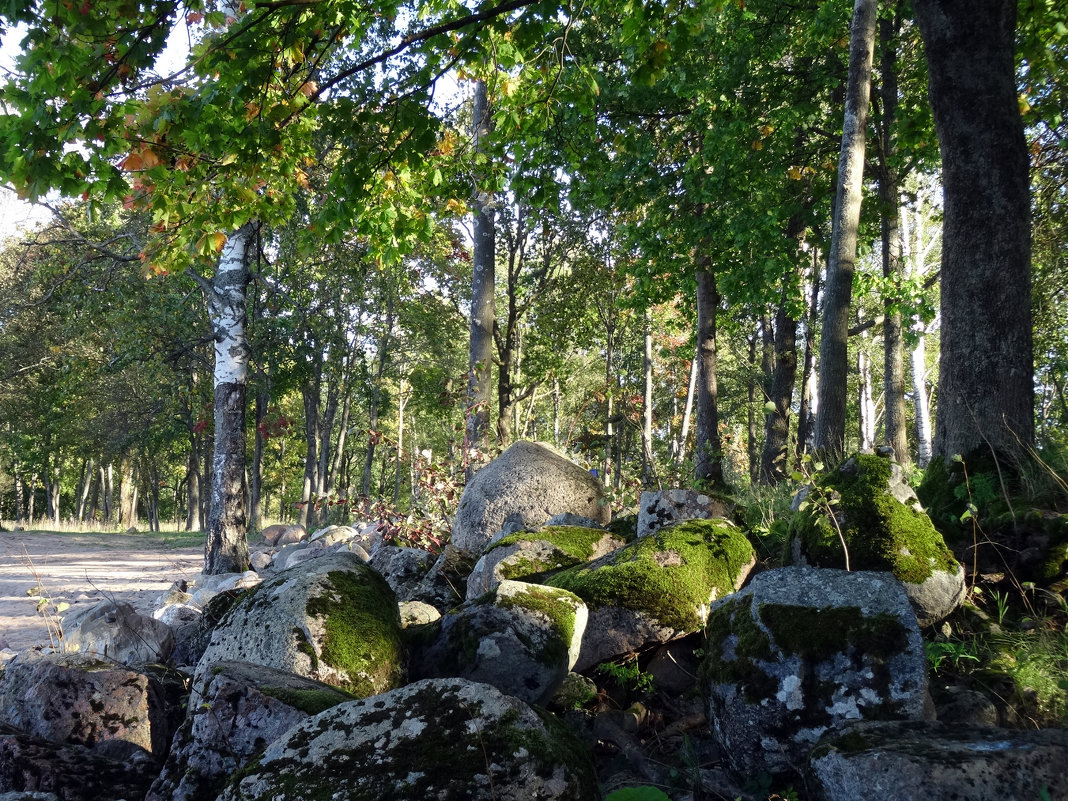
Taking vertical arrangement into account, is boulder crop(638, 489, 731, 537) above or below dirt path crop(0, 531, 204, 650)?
above

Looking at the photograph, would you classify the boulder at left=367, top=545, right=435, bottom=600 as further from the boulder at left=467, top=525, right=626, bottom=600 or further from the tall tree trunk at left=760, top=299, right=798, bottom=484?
the tall tree trunk at left=760, top=299, right=798, bottom=484

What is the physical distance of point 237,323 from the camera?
10.6 meters

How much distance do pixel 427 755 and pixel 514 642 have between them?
1643 mm

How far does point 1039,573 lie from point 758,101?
35.1 feet

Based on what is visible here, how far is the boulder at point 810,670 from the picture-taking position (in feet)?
10.00

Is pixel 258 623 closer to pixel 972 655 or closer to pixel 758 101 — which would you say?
pixel 972 655

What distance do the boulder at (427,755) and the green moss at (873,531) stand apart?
7.23ft

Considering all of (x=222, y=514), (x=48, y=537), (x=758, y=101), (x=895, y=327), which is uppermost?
(x=758, y=101)

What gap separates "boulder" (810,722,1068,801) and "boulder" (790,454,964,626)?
1340 mm

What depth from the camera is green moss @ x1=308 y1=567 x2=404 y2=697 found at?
397cm

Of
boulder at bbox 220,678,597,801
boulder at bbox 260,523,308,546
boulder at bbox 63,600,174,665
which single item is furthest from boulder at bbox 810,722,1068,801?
boulder at bbox 260,523,308,546

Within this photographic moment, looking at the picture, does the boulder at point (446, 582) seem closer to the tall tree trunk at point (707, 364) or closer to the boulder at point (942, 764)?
the boulder at point (942, 764)

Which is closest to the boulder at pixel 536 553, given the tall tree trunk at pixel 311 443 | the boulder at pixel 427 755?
the boulder at pixel 427 755

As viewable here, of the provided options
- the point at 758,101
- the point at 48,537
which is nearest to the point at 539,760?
the point at 758,101
